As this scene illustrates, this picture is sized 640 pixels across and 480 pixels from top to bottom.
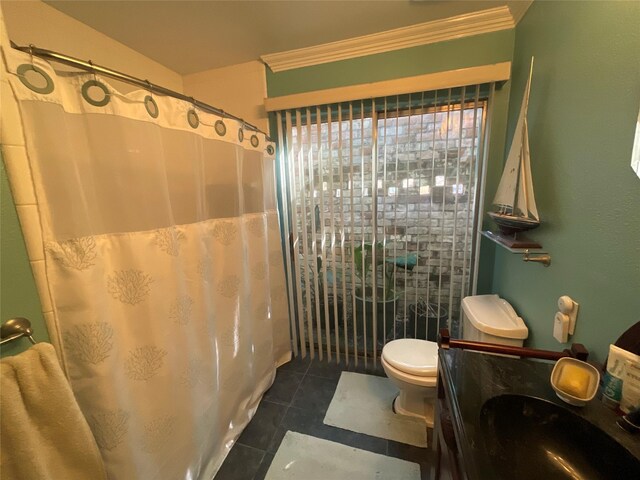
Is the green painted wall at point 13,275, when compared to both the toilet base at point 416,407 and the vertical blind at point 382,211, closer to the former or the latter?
the vertical blind at point 382,211

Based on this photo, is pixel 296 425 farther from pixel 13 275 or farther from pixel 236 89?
pixel 236 89

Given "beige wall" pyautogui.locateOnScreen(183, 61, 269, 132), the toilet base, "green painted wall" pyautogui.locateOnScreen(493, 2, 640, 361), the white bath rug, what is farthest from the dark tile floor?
"beige wall" pyautogui.locateOnScreen(183, 61, 269, 132)

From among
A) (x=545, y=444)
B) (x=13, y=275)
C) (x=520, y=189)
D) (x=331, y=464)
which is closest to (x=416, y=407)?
(x=331, y=464)

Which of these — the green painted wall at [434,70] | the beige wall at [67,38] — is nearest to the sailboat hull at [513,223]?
the green painted wall at [434,70]

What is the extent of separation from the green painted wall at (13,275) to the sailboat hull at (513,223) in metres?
1.84

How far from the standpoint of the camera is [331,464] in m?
1.35

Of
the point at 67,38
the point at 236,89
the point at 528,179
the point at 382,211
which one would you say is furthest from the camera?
the point at 236,89

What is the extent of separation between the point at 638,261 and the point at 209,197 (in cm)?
162

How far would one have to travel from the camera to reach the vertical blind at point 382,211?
1.66m

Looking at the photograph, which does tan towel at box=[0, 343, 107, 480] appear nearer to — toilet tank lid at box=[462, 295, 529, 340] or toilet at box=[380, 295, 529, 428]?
toilet at box=[380, 295, 529, 428]

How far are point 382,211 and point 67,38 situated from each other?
82.7 inches

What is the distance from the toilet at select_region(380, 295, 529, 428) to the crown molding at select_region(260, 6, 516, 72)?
1.64m

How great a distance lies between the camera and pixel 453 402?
2.34 ft

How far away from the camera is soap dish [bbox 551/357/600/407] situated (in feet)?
2.27
